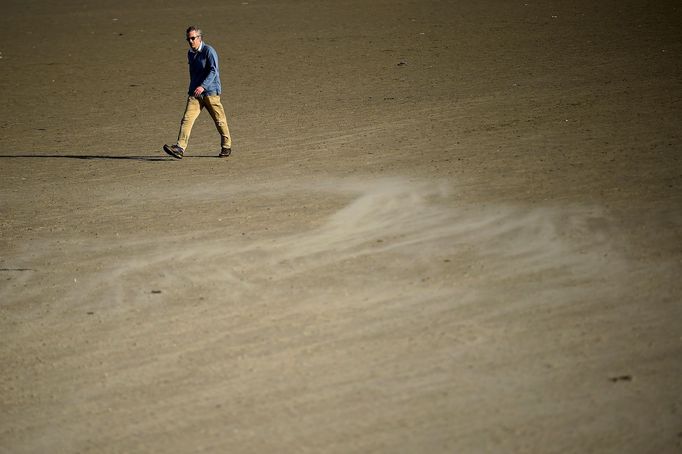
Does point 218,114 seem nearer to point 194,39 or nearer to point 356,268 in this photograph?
point 194,39

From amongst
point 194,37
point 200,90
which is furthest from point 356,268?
point 194,37

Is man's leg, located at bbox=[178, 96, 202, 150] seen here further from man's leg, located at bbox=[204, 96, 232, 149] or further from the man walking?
man's leg, located at bbox=[204, 96, 232, 149]

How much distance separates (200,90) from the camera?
41.5 feet

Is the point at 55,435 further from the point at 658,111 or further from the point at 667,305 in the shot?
the point at 658,111

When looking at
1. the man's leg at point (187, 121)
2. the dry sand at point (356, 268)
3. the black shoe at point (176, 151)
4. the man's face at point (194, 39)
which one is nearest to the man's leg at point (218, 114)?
the man's leg at point (187, 121)

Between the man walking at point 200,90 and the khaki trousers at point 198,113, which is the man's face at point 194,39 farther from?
the khaki trousers at point 198,113

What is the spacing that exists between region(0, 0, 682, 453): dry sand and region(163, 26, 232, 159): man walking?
0.30 m

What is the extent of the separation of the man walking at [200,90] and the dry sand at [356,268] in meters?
0.30

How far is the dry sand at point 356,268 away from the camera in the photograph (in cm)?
586

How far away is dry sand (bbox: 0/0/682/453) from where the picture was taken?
5855 mm

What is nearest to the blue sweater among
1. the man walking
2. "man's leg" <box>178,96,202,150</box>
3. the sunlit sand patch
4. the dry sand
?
the man walking

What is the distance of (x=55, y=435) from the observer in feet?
19.4

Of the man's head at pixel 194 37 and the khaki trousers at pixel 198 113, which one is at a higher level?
the man's head at pixel 194 37

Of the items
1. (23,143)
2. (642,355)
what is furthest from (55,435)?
(23,143)
